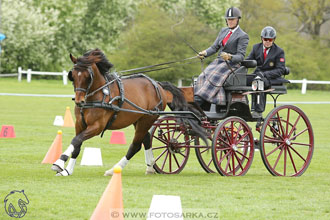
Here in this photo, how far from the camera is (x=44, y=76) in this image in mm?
50625

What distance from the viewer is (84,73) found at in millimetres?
9391

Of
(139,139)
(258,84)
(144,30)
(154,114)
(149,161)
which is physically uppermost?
(258,84)

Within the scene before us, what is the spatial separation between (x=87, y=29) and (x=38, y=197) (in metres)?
47.4

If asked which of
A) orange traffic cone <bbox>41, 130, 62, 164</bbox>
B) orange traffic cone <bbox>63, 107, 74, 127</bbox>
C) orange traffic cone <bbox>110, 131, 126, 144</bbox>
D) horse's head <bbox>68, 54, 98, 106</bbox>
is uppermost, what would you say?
horse's head <bbox>68, 54, 98, 106</bbox>

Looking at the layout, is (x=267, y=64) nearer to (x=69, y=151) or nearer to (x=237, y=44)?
(x=237, y=44)

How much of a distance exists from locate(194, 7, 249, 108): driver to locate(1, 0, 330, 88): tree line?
30.4 m

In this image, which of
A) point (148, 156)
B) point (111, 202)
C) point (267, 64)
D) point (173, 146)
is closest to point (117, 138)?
point (173, 146)

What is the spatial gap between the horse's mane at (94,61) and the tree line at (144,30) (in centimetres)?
3166

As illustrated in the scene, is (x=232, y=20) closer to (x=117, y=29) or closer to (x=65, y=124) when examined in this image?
(x=65, y=124)

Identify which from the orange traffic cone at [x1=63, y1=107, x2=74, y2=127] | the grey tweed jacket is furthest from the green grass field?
the orange traffic cone at [x1=63, y1=107, x2=74, y2=127]

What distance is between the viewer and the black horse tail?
1026cm

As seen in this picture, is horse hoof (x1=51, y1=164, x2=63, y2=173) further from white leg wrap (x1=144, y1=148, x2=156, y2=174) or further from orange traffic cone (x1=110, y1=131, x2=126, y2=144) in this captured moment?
orange traffic cone (x1=110, y1=131, x2=126, y2=144)

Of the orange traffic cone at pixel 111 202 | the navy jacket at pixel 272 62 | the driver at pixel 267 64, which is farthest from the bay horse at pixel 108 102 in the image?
the orange traffic cone at pixel 111 202

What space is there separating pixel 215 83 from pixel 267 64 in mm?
994
